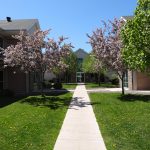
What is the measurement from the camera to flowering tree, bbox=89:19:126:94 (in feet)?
79.8

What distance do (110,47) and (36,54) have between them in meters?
5.22

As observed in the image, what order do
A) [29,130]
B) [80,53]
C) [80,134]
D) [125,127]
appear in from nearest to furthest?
1. [80,134]
2. [29,130]
3. [125,127]
4. [80,53]

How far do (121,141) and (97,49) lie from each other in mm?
15791

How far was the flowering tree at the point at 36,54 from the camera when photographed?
80.1ft

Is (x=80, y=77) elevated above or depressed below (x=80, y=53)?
below

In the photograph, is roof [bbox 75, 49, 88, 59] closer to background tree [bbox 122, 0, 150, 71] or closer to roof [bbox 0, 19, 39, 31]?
roof [bbox 0, 19, 39, 31]

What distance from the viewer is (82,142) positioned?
32.3ft

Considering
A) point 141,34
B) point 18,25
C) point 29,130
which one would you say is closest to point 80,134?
point 29,130

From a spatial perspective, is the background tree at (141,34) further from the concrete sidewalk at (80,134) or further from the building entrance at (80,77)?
the building entrance at (80,77)

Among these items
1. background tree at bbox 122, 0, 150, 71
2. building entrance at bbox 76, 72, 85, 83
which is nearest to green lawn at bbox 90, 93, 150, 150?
background tree at bbox 122, 0, 150, 71

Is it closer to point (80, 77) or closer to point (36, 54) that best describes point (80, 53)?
point (80, 77)

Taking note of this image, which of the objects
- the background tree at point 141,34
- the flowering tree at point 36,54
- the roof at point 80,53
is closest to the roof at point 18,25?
the flowering tree at point 36,54

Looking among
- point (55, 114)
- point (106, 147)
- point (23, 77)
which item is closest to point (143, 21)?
point (55, 114)

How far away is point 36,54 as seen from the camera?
24.4 metres
